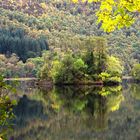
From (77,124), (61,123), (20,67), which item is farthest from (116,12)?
(20,67)

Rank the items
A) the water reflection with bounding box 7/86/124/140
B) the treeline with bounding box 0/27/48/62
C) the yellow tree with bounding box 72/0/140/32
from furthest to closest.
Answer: the treeline with bounding box 0/27/48/62 → the water reflection with bounding box 7/86/124/140 → the yellow tree with bounding box 72/0/140/32

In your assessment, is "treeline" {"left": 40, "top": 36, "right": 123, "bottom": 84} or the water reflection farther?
"treeline" {"left": 40, "top": 36, "right": 123, "bottom": 84}

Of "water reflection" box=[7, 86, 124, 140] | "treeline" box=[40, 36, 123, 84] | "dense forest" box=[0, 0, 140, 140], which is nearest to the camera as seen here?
"dense forest" box=[0, 0, 140, 140]

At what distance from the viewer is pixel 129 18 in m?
10.6

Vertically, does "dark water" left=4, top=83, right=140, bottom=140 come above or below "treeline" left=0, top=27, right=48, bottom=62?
below

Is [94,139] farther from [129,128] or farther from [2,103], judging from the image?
[2,103]

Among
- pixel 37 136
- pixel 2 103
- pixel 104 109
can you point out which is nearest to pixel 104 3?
pixel 2 103

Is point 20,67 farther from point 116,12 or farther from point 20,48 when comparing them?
point 116,12

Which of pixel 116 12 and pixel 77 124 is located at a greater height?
pixel 116 12

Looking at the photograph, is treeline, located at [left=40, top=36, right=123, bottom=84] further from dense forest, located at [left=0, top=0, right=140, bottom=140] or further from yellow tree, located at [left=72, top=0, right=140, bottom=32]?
yellow tree, located at [left=72, top=0, right=140, bottom=32]

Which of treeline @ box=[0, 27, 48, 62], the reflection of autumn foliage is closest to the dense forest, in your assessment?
the reflection of autumn foliage

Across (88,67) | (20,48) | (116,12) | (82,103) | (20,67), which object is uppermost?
(20,48)

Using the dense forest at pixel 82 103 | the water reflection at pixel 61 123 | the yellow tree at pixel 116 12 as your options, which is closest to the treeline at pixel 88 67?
the dense forest at pixel 82 103

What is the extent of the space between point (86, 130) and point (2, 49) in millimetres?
170153
